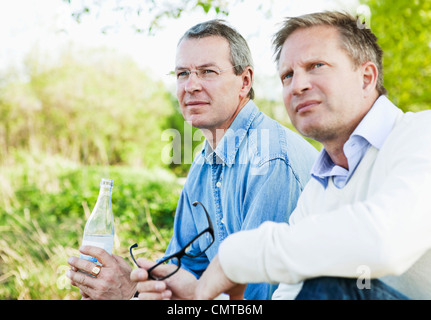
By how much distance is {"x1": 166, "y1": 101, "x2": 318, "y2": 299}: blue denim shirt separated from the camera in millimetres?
2377

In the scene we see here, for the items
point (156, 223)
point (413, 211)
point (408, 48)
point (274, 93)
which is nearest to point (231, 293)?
point (413, 211)

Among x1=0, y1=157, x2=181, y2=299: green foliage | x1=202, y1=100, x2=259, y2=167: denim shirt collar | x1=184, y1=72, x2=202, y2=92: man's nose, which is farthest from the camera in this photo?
x1=0, y1=157, x2=181, y2=299: green foliage

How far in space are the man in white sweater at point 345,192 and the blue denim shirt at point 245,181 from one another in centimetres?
24

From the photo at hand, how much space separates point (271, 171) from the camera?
2420mm

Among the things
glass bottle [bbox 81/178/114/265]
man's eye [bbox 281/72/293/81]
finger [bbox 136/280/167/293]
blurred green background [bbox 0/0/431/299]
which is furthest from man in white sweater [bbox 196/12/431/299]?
blurred green background [bbox 0/0/431/299]

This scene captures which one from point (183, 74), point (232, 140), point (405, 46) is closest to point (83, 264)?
point (232, 140)

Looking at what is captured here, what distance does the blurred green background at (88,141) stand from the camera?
16.4 ft

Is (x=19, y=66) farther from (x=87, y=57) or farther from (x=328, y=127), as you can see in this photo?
(x=328, y=127)

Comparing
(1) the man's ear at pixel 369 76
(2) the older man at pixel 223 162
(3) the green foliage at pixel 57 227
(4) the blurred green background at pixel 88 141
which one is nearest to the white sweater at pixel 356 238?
(1) the man's ear at pixel 369 76

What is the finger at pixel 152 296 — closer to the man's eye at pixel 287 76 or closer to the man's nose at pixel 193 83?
the man's eye at pixel 287 76

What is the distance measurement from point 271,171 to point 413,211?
1082 millimetres

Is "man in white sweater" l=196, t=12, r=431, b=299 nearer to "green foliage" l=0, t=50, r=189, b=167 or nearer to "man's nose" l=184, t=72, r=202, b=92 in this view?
"man's nose" l=184, t=72, r=202, b=92
